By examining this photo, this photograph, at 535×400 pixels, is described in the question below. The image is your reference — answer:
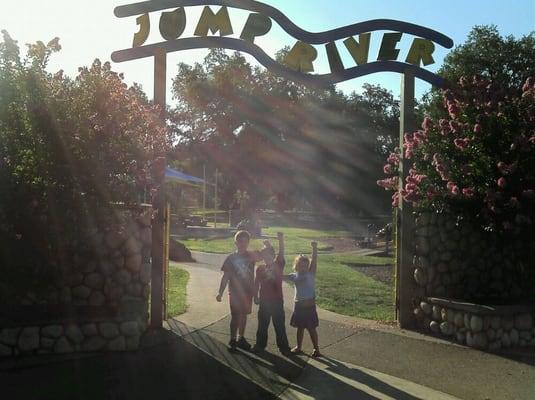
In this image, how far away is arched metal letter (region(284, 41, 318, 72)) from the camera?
29.0 feet

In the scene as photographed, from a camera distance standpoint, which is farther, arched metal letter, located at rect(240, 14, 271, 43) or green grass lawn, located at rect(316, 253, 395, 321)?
green grass lawn, located at rect(316, 253, 395, 321)

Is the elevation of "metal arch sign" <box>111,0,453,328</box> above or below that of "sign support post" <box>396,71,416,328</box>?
above

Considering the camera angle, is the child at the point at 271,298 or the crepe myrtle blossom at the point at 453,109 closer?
the child at the point at 271,298

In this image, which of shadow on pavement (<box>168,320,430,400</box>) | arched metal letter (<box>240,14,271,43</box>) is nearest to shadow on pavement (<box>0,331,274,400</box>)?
shadow on pavement (<box>168,320,430,400</box>)

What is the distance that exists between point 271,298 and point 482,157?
337 cm

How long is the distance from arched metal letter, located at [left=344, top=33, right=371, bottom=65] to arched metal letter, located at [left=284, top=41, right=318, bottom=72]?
1.74 ft

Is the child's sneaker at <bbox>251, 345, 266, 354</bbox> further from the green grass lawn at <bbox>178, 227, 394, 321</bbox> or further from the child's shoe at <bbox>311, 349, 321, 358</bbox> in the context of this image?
the green grass lawn at <bbox>178, 227, 394, 321</bbox>

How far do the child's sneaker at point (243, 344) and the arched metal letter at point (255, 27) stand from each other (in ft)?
13.7

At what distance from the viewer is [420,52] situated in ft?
30.0

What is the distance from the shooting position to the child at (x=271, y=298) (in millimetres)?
6812

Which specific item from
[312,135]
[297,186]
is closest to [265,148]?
[312,135]

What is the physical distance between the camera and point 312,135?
4391 cm

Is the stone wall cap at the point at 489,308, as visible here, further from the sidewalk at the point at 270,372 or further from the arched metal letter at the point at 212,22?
the arched metal letter at the point at 212,22

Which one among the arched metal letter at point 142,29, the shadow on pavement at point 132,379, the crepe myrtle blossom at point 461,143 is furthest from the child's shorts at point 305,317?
the arched metal letter at point 142,29
